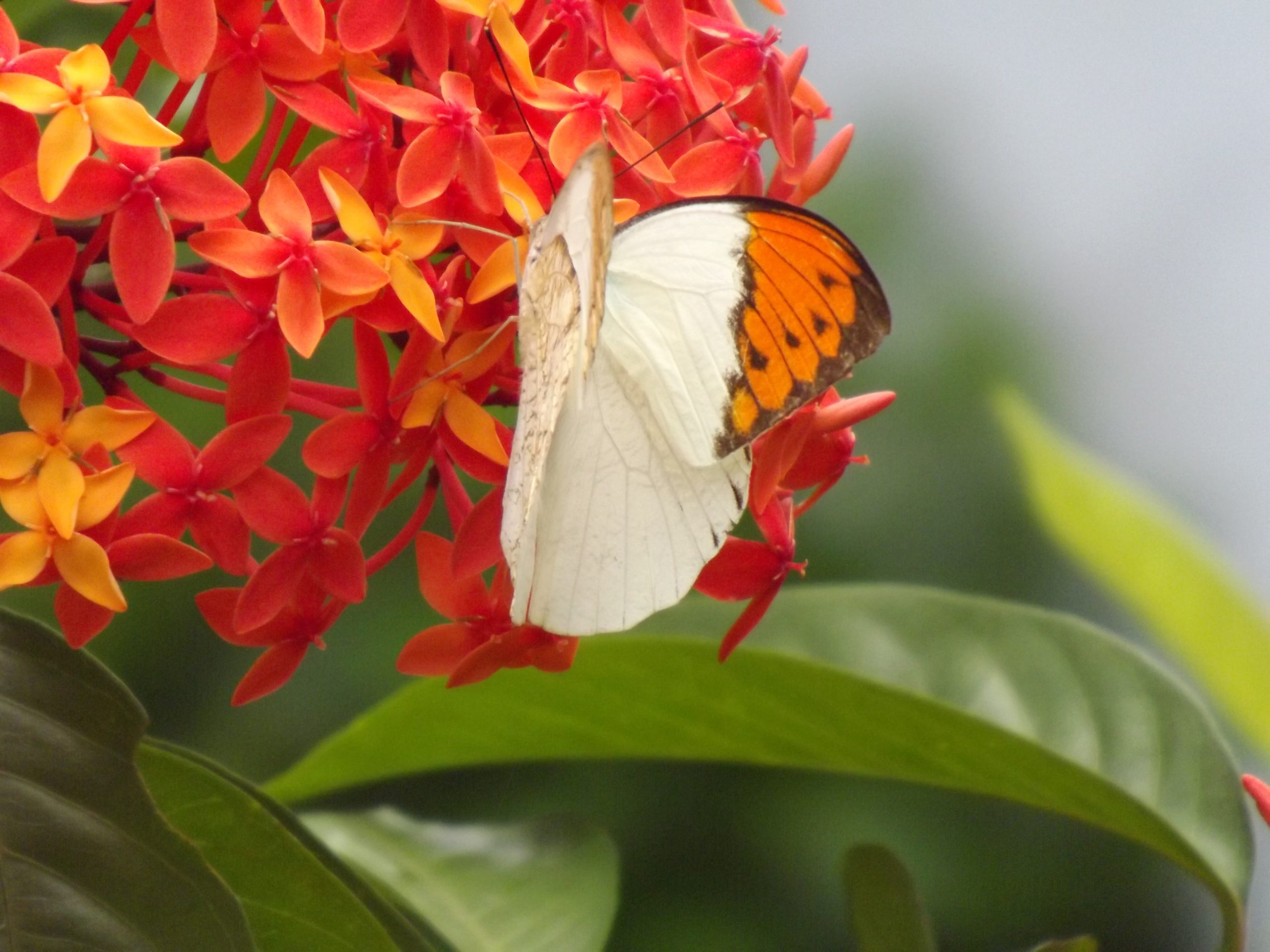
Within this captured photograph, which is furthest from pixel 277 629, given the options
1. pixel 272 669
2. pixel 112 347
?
pixel 112 347

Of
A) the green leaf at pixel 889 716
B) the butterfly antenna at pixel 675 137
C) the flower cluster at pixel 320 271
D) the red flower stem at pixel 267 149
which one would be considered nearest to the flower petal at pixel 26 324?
the flower cluster at pixel 320 271

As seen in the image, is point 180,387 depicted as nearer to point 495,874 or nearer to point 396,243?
point 396,243

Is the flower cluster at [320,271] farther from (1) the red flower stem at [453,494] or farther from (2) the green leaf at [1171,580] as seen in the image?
(2) the green leaf at [1171,580]

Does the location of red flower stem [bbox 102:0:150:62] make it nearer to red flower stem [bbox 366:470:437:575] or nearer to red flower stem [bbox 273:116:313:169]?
red flower stem [bbox 273:116:313:169]

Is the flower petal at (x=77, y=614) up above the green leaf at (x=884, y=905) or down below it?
above

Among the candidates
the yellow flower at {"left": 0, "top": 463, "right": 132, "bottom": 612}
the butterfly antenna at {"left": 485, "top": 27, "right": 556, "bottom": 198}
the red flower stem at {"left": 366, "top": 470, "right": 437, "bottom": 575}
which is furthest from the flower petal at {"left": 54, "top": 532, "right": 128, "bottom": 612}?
the butterfly antenna at {"left": 485, "top": 27, "right": 556, "bottom": 198}

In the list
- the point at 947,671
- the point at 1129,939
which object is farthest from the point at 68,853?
the point at 1129,939

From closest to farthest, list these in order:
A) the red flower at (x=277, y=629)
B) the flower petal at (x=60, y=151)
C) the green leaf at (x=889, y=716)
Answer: the flower petal at (x=60, y=151) → the red flower at (x=277, y=629) → the green leaf at (x=889, y=716)
